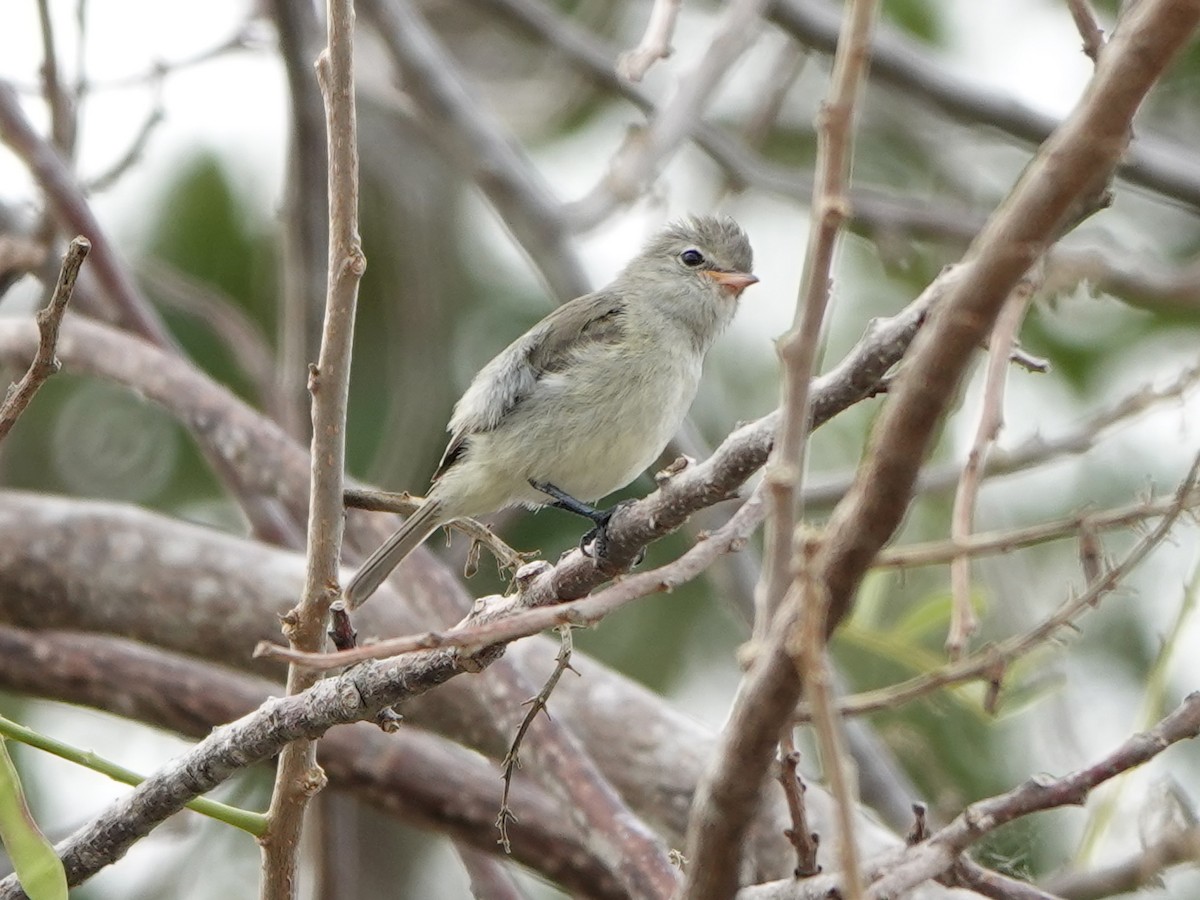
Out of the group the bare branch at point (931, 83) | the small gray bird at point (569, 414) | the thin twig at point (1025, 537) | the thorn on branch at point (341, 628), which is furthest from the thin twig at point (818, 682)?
the bare branch at point (931, 83)

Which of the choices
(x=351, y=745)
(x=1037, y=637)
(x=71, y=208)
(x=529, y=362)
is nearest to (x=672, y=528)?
(x=1037, y=637)

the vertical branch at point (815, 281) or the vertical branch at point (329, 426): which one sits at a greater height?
the vertical branch at point (329, 426)

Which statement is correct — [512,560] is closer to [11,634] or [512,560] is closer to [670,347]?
[670,347]

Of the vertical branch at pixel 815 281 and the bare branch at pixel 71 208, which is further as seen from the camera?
the bare branch at pixel 71 208

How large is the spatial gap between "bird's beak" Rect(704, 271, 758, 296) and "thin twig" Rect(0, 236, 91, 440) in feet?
8.46

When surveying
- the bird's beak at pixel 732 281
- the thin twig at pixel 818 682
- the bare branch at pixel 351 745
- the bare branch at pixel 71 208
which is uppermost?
the bare branch at pixel 71 208

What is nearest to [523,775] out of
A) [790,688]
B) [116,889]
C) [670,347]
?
[670,347]

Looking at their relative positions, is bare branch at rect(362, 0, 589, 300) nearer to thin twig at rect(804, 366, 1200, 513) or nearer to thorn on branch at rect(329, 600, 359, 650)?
thin twig at rect(804, 366, 1200, 513)

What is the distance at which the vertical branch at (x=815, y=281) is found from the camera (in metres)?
1.13

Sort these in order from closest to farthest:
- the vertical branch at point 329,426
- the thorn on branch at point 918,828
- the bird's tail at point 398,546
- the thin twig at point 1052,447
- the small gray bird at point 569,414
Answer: the vertical branch at point 329,426, the thorn on branch at point 918,828, the thin twig at point 1052,447, the bird's tail at point 398,546, the small gray bird at point 569,414

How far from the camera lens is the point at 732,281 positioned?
14.2ft

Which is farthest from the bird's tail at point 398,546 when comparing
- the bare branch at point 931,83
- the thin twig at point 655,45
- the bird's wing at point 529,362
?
the bare branch at point 931,83

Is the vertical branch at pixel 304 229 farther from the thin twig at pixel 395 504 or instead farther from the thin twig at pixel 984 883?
the thin twig at pixel 984 883

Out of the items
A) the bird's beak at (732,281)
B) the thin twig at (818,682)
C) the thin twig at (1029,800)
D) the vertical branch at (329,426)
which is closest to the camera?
the thin twig at (818,682)
